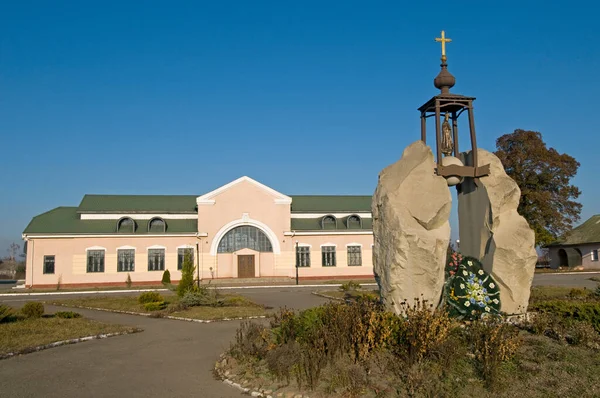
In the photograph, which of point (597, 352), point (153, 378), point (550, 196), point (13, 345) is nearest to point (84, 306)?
point (13, 345)

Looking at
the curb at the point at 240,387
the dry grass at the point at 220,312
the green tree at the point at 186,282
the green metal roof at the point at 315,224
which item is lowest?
the curb at the point at 240,387

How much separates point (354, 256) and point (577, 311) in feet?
97.8

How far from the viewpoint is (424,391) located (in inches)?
257

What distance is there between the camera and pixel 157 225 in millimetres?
37281

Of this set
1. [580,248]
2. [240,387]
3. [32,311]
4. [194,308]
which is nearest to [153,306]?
[194,308]

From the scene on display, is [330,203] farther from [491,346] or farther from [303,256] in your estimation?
[491,346]

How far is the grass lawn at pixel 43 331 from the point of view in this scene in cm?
1093

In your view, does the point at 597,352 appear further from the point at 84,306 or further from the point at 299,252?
the point at 299,252

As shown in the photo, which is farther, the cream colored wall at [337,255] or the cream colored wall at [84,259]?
the cream colored wall at [337,255]

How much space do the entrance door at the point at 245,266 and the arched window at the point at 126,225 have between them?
7.92 meters

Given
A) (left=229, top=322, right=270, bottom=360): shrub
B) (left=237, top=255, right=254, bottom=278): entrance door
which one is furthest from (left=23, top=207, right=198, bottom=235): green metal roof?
(left=229, top=322, right=270, bottom=360): shrub

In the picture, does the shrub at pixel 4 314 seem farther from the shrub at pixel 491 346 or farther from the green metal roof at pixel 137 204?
the green metal roof at pixel 137 204

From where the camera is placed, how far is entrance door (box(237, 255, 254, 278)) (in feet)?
123

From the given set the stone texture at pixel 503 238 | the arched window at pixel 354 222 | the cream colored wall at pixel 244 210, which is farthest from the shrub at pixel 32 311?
the arched window at pixel 354 222
